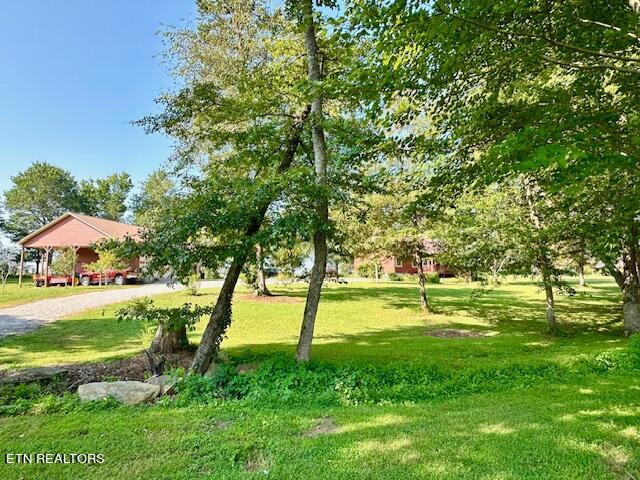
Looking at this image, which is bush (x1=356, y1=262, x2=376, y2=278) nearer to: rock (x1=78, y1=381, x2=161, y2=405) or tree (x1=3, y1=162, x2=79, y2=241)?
rock (x1=78, y1=381, x2=161, y2=405)

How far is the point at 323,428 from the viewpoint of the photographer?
12.4ft

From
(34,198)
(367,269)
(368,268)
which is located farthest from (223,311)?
(34,198)

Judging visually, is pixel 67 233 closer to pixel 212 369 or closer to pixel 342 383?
pixel 212 369

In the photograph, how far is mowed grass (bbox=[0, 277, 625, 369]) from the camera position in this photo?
7.53m

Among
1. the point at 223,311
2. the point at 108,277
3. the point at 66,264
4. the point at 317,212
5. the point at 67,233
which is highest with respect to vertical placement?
the point at 67,233

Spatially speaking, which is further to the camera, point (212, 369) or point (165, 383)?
point (212, 369)

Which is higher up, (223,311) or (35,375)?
(223,311)

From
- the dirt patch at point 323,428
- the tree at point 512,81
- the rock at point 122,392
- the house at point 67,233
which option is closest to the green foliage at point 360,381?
the rock at point 122,392

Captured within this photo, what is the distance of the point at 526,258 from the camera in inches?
388

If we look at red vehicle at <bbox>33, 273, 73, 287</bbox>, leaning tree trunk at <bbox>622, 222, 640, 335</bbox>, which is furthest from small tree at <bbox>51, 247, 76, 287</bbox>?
leaning tree trunk at <bbox>622, 222, 640, 335</bbox>

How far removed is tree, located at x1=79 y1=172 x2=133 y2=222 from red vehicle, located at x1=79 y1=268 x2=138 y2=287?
27.4 m

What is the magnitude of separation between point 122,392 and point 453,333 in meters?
8.94

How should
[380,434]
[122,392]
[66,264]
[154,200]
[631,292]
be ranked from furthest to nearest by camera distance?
[66,264], [154,200], [631,292], [122,392], [380,434]

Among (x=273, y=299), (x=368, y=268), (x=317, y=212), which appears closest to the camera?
(x=317, y=212)
